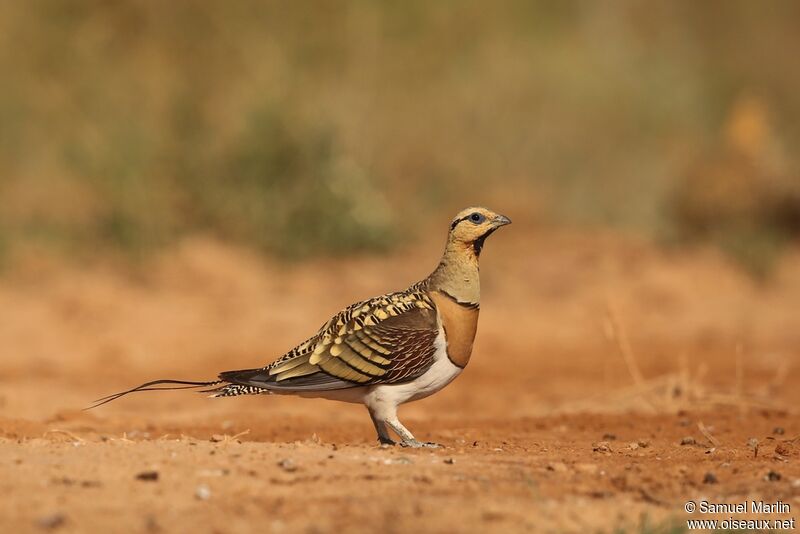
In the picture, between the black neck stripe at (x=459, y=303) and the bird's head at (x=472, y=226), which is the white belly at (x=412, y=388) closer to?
the black neck stripe at (x=459, y=303)

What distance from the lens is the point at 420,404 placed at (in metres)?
10.8

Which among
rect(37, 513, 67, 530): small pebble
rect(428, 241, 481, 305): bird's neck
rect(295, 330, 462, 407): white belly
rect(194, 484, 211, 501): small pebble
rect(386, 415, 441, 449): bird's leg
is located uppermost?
rect(428, 241, 481, 305): bird's neck

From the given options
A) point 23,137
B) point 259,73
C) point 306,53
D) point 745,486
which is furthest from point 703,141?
point 745,486

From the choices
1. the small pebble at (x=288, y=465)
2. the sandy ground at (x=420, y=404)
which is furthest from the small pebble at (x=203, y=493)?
the small pebble at (x=288, y=465)

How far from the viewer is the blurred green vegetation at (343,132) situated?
612 inches

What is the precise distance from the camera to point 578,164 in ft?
66.9

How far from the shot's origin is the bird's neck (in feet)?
20.6

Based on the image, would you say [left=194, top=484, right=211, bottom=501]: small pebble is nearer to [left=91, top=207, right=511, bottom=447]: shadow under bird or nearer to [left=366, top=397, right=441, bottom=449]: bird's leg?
[left=91, top=207, right=511, bottom=447]: shadow under bird

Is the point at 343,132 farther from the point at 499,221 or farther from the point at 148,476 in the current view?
the point at 148,476

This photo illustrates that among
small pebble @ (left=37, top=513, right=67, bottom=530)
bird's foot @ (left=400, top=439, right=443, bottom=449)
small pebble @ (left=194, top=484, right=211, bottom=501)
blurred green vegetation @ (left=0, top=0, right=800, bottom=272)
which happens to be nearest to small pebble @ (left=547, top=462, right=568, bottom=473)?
bird's foot @ (left=400, top=439, right=443, bottom=449)

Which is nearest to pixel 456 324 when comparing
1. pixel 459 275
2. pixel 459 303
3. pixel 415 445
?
pixel 459 303

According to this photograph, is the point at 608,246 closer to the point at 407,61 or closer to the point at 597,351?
the point at 597,351

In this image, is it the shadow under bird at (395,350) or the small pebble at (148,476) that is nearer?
the small pebble at (148,476)

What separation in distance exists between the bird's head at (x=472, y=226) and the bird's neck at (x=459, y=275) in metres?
0.02
